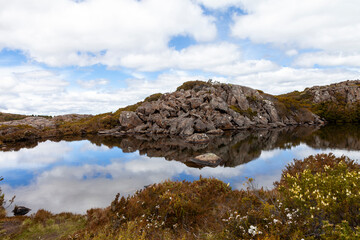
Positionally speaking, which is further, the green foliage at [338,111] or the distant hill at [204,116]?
the green foliage at [338,111]

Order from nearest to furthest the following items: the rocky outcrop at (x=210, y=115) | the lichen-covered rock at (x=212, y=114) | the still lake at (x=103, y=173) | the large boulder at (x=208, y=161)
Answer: the still lake at (x=103, y=173), the large boulder at (x=208, y=161), the rocky outcrop at (x=210, y=115), the lichen-covered rock at (x=212, y=114)

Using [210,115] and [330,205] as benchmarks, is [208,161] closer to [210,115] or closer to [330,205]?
[330,205]

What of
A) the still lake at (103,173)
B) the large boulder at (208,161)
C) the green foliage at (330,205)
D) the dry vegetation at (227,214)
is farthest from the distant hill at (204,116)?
the green foliage at (330,205)

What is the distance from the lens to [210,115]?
69500 mm

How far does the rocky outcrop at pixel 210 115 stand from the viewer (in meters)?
63.6

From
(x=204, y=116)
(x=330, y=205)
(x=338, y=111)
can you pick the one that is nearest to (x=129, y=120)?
(x=204, y=116)

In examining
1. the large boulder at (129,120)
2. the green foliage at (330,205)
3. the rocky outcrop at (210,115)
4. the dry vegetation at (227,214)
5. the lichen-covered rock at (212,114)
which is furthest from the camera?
the large boulder at (129,120)

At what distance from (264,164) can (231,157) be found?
17.5ft

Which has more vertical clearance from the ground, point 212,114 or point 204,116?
point 212,114

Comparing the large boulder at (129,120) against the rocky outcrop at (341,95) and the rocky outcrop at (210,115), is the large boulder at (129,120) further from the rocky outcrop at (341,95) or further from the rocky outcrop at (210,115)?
the rocky outcrop at (341,95)

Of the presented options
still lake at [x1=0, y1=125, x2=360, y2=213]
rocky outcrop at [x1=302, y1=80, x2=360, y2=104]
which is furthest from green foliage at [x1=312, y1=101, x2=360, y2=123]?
still lake at [x1=0, y1=125, x2=360, y2=213]

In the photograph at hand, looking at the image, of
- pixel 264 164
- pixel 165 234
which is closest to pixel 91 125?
pixel 264 164

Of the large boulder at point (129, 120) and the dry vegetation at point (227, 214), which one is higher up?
the large boulder at point (129, 120)

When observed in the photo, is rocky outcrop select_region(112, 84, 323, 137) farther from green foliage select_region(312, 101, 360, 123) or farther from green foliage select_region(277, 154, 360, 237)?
green foliage select_region(277, 154, 360, 237)
